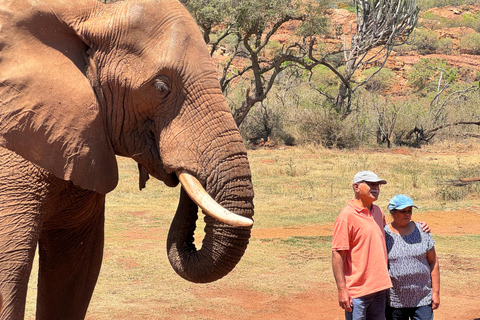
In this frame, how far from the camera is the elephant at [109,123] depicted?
3.50 meters

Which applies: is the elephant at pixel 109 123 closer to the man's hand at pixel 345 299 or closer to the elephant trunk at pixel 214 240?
the elephant trunk at pixel 214 240

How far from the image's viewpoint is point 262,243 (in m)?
9.79

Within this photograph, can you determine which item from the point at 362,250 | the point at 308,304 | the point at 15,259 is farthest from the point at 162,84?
the point at 308,304

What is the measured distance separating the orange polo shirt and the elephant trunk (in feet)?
3.80

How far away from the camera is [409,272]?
4.81m

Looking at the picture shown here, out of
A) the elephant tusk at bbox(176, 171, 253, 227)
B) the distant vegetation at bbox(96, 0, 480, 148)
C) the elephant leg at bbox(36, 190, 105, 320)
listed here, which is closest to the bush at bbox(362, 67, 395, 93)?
the distant vegetation at bbox(96, 0, 480, 148)

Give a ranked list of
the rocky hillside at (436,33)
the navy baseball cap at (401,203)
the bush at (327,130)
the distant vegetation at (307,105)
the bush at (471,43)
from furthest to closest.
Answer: the bush at (471,43) → the rocky hillside at (436,33) → the bush at (327,130) → the distant vegetation at (307,105) → the navy baseball cap at (401,203)

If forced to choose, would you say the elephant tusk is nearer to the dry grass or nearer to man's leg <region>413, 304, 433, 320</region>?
man's leg <region>413, 304, 433, 320</region>

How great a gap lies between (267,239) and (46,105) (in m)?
6.82

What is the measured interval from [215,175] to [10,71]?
3.61 feet

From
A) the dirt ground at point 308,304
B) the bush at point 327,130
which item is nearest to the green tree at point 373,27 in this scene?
the bush at point 327,130

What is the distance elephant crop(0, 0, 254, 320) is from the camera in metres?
3.50

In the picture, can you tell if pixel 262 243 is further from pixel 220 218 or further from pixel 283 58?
pixel 283 58

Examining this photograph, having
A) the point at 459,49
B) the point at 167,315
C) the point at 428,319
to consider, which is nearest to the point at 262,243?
the point at 167,315
